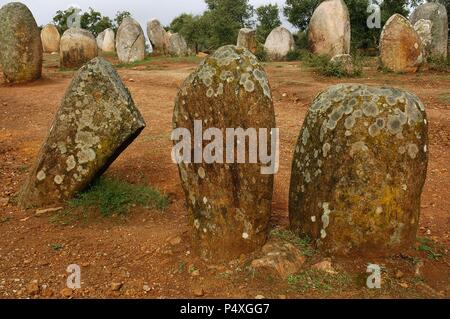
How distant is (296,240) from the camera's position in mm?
4168

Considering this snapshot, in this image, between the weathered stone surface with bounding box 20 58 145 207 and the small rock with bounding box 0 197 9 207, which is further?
the small rock with bounding box 0 197 9 207

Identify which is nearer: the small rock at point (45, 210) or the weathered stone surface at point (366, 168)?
the weathered stone surface at point (366, 168)

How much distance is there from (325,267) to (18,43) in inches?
458

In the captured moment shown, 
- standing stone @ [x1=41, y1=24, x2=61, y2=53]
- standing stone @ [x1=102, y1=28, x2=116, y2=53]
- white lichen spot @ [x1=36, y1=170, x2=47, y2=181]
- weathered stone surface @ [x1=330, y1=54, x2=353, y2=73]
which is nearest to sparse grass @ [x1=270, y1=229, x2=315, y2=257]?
white lichen spot @ [x1=36, y1=170, x2=47, y2=181]

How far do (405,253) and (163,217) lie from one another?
2.56 meters

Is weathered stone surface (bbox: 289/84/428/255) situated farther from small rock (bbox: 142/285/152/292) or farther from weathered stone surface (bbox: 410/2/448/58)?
weathered stone surface (bbox: 410/2/448/58)

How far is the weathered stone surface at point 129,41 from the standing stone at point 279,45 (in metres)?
6.34

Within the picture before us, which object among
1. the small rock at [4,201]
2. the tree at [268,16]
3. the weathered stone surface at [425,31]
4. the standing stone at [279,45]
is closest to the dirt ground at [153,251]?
the small rock at [4,201]

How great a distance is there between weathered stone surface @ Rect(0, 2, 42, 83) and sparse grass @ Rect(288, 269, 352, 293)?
1156 cm

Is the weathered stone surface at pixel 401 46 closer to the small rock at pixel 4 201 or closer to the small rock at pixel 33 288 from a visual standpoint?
the small rock at pixel 4 201

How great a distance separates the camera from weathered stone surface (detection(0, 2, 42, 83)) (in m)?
12.6

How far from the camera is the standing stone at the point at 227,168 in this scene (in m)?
3.81

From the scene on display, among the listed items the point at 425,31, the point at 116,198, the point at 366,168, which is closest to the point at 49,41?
the point at 425,31

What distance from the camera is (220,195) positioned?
3.96m
